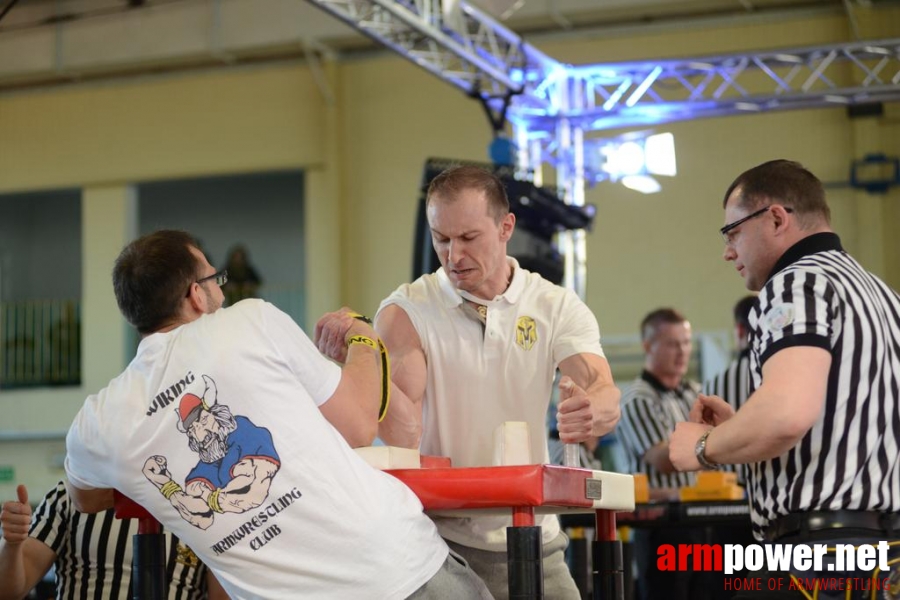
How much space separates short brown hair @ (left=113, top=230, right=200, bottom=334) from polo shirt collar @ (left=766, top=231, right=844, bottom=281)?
1.29 metres

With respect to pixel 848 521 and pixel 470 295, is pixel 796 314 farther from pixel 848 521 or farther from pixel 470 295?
pixel 470 295

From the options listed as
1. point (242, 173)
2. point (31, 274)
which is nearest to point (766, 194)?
point (242, 173)

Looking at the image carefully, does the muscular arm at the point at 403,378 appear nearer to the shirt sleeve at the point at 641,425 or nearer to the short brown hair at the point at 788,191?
the short brown hair at the point at 788,191

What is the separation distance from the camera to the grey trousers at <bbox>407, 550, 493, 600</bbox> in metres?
2.30

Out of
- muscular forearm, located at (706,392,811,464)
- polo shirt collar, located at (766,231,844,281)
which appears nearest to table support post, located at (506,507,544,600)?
muscular forearm, located at (706,392,811,464)

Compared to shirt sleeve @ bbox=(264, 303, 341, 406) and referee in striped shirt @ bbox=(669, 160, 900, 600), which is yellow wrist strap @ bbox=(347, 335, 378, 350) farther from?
referee in striped shirt @ bbox=(669, 160, 900, 600)

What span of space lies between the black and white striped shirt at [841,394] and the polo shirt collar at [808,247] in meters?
0.09

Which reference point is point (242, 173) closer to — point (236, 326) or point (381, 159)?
point (381, 159)

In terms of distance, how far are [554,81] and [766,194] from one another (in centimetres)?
615

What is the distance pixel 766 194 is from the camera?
2.60 meters

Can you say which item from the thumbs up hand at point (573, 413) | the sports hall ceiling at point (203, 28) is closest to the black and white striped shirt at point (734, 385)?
the thumbs up hand at point (573, 413)

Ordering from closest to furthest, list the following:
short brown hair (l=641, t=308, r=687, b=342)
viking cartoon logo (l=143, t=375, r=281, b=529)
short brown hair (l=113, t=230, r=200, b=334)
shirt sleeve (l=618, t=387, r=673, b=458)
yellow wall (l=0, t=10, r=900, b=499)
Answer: viking cartoon logo (l=143, t=375, r=281, b=529) → short brown hair (l=113, t=230, r=200, b=334) → shirt sleeve (l=618, t=387, r=673, b=458) → short brown hair (l=641, t=308, r=687, b=342) → yellow wall (l=0, t=10, r=900, b=499)

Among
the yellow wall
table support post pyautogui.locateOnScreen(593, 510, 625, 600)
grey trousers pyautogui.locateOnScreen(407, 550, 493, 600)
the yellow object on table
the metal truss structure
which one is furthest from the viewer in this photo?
the yellow wall

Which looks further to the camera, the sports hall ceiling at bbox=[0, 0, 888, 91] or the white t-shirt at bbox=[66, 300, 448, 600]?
the sports hall ceiling at bbox=[0, 0, 888, 91]
